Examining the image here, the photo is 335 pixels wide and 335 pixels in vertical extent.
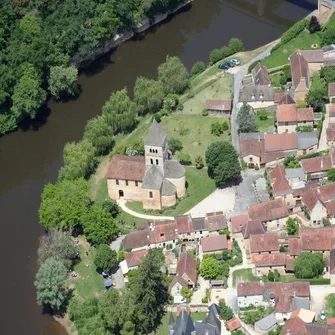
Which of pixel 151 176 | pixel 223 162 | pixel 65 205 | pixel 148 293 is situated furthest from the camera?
pixel 223 162

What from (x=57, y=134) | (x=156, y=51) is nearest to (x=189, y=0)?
(x=156, y=51)

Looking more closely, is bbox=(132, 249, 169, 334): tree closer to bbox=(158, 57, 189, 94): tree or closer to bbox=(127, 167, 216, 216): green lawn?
bbox=(127, 167, 216, 216): green lawn

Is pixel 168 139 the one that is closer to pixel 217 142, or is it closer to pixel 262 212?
pixel 217 142

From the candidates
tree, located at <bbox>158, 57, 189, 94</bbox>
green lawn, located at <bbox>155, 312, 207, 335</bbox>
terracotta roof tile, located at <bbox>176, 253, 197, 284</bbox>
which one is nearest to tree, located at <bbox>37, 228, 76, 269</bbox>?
terracotta roof tile, located at <bbox>176, 253, 197, 284</bbox>

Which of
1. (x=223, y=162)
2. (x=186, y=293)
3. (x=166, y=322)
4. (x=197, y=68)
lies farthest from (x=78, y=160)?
(x=197, y=68)

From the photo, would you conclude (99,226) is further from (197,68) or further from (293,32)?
(293,32)
